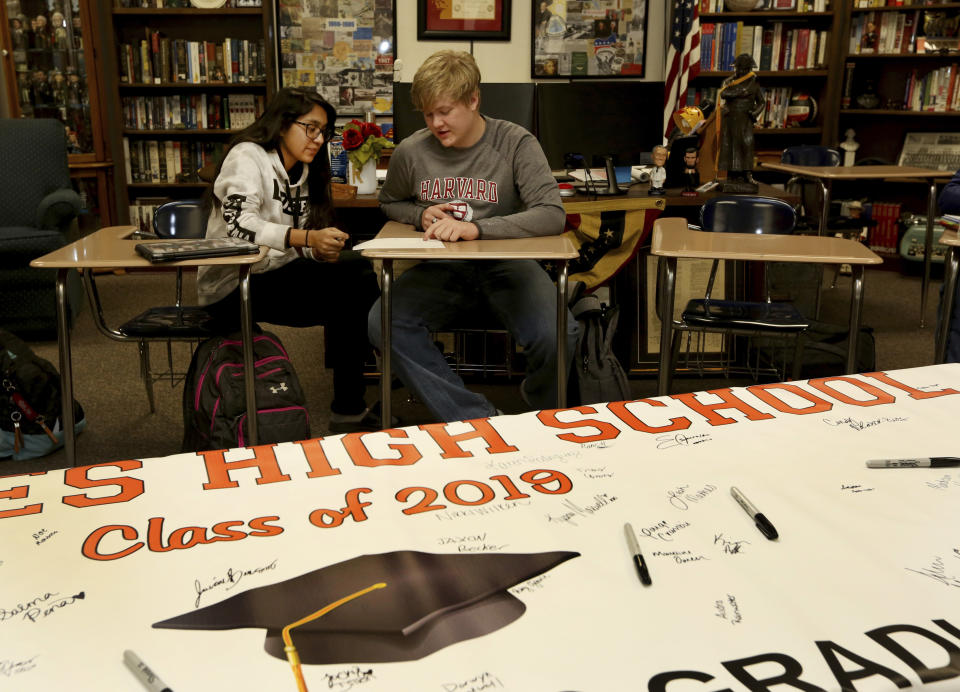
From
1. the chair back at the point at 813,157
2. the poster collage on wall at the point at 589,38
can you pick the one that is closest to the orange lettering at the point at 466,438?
the chair back at the point at 813,157

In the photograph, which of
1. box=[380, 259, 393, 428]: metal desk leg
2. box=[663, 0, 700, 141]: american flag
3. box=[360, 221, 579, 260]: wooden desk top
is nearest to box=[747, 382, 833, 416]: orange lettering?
box=[360, 221, 579, 260]: wooden desk top

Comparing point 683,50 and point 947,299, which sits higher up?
point 683,50

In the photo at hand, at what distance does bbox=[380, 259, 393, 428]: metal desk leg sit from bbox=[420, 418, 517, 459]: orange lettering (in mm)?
1154

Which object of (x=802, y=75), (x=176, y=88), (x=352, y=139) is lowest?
(x=352, y=139)

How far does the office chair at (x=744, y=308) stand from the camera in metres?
2.32

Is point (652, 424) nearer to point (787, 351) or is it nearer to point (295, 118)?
point (295, 118)

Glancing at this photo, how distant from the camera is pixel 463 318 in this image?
2480 mm

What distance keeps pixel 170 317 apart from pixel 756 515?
1933mm

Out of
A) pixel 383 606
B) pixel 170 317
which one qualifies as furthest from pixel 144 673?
pixel 170 317

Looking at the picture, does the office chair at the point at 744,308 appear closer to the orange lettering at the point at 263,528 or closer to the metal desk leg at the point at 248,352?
the metal desk leg at the point at 248,352

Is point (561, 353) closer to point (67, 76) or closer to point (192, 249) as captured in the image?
point (192, 249)

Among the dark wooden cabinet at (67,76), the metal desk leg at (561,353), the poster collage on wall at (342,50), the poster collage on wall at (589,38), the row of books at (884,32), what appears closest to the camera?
the metal desk leg at (561,353)

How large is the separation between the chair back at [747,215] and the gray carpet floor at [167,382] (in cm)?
66

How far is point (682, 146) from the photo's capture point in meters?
3.14
